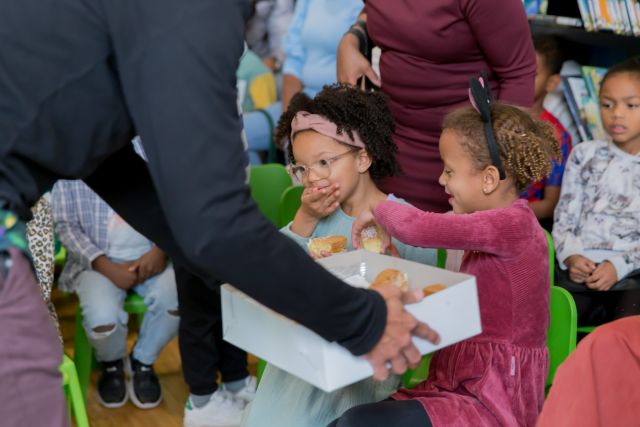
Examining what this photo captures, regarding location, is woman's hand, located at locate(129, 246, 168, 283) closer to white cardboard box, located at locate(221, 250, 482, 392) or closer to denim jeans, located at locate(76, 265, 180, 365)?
denim jeans, located at locate(76, 265, 180, 365)

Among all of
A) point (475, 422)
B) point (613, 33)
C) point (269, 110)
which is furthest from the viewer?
point (269, 110)

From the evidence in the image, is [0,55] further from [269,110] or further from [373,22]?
[269,110]

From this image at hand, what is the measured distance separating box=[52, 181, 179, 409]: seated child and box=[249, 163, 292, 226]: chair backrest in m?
0.41

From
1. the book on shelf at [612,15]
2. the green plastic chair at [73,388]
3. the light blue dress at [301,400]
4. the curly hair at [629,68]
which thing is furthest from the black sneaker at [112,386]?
the book on shelf at [612,15]

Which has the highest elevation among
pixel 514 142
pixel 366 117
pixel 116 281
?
pixel 514 142

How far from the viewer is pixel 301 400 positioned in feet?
6.12

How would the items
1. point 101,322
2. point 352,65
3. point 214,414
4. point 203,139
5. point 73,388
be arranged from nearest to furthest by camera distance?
1. point 203,139
2. point 73,388
3. point 352,65
4. point 214,414
5. point 101,322

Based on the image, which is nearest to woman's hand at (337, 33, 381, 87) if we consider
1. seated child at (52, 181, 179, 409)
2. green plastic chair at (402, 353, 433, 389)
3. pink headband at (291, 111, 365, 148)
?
pink headband at (291, 111, 365, 148)

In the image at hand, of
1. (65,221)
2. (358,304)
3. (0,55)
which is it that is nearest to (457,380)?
(358,304)

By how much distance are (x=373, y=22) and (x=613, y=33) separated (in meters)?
1.32

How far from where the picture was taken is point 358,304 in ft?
3.72

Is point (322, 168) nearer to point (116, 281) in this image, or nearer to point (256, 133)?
point (116, 281)

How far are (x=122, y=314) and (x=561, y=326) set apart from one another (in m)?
1.50

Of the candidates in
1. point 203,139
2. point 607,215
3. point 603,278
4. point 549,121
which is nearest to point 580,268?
point 603,278
